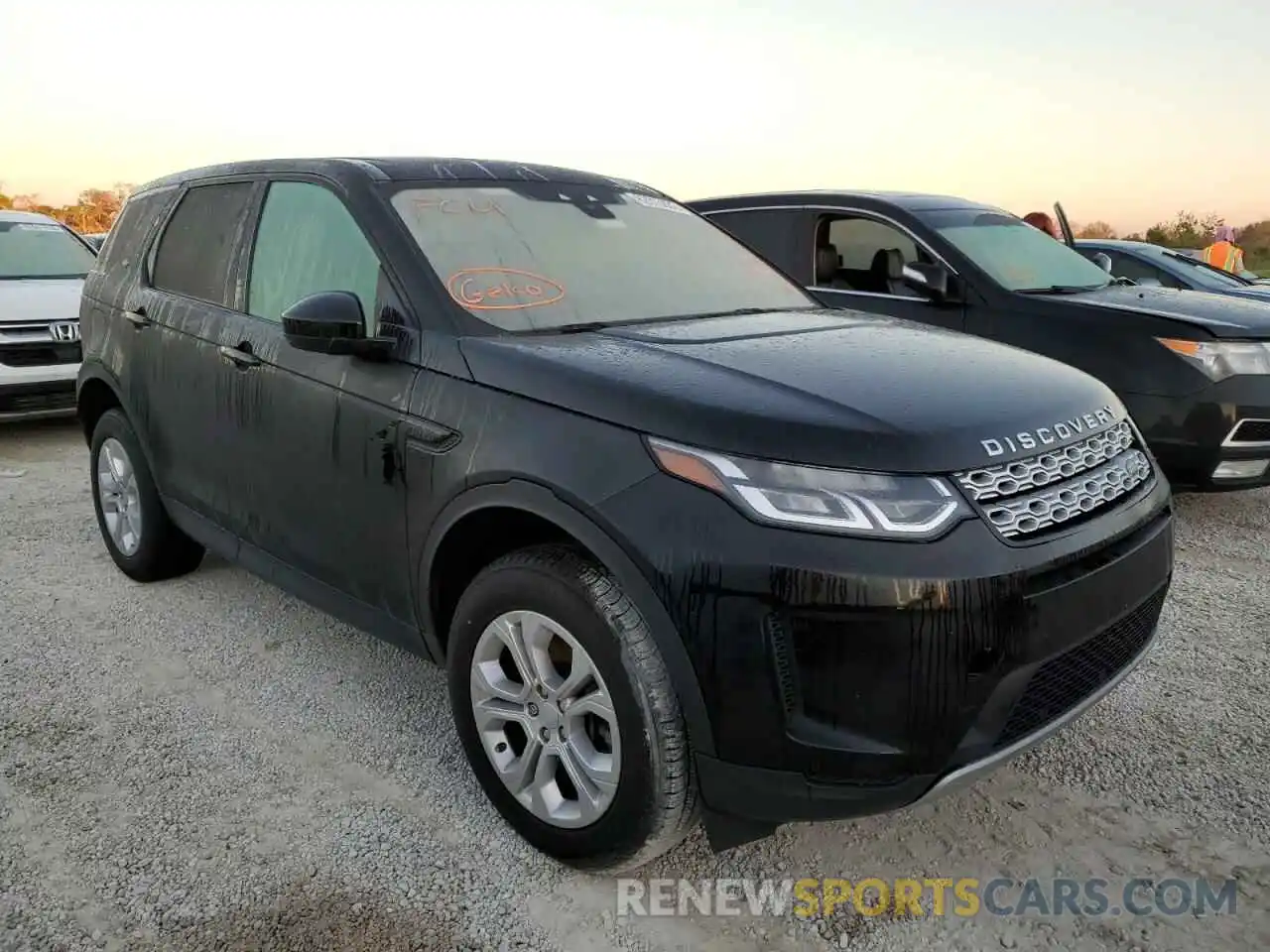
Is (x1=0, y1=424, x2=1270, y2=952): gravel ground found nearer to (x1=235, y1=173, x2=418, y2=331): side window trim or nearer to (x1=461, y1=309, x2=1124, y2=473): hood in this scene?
(x1=461, y1=309, x2=1124, y2=473): hood

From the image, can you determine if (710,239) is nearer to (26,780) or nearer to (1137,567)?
(1137,567)

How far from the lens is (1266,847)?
247 cm

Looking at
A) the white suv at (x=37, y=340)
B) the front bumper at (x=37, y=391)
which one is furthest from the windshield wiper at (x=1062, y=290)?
the front bumper at (x=37, y=391)

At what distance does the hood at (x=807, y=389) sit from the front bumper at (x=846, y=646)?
17cm

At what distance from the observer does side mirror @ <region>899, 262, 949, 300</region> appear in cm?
546

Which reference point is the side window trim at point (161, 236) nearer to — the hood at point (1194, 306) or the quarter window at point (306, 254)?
the quarter window at point (306, 254)

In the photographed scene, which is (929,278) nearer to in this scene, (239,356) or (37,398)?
(239,356)

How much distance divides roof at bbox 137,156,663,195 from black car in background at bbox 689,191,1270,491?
2516 mm

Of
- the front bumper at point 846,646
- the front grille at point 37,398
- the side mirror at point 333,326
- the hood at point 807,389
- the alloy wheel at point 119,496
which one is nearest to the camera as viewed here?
the front bumper at point 846,646

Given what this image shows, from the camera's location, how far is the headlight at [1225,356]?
479 cm

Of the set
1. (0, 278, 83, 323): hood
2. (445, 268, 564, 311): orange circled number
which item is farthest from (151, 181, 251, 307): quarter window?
(0, 278, 83, 323): hood

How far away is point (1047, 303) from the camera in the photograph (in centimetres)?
527

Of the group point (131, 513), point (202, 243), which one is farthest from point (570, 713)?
point (131, 513)

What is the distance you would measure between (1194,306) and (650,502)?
174 inches
